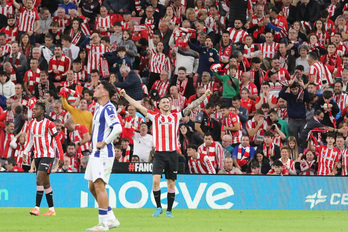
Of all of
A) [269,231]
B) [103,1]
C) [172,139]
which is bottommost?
[269,231]

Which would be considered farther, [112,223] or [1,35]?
[1,35]

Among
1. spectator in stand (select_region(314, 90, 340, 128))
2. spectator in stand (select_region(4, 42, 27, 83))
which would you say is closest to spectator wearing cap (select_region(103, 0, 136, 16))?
spectator in stand (select_region(4, 42, 27, 83))

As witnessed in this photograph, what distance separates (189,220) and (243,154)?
5.75 metres

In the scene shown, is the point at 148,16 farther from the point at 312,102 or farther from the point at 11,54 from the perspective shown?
the point at 312,102

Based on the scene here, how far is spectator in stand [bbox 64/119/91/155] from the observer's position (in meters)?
20.0

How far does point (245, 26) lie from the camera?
25.5 meters

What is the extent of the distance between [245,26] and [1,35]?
768 cm

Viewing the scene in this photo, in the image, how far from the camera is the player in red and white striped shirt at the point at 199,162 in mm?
19359

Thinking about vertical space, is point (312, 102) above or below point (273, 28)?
below

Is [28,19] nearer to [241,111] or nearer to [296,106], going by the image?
[241,111]

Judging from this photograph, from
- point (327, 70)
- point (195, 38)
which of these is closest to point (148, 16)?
point (195, 38)

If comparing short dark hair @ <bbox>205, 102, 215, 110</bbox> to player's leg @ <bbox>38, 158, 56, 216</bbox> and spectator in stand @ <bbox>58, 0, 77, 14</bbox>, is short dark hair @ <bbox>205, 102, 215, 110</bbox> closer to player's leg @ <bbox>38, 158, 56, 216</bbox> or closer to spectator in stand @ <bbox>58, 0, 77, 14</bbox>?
player's leg @ <bbox>38, 158, 56, 216</bbox>

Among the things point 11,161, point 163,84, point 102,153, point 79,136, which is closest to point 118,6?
point 163,84

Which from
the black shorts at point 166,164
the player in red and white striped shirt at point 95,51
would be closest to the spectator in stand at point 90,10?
the player in red and white striped shirt at point 95,51
